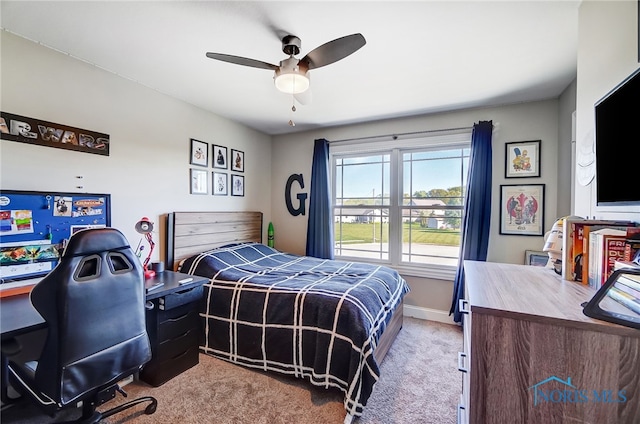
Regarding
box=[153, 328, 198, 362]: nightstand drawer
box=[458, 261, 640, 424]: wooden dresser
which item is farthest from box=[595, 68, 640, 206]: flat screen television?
box=[153, 328, 198, 362]: nightstand drawer

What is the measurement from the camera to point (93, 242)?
4.19ft

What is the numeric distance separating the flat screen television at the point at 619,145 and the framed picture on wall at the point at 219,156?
126 inches

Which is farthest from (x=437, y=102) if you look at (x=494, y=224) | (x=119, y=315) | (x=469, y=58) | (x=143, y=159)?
(x=119, y=315)

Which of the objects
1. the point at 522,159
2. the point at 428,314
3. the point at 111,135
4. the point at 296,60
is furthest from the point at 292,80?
the point at 428,314

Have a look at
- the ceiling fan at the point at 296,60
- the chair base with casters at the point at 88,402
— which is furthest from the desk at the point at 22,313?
the ceiling fan at the point at 296,60

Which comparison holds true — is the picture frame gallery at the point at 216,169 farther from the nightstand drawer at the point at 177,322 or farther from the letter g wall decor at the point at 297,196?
the nightstand drawer at the point at 177,322

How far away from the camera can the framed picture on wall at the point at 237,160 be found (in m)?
3.42

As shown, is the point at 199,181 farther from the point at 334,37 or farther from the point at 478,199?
the point at 478,199

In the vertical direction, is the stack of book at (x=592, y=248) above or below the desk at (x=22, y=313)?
above

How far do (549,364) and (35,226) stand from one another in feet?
9.18

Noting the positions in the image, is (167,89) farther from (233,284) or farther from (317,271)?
(317,271)

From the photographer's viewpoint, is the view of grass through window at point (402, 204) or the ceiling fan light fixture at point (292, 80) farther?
the view of grass through window at point (402, 204)

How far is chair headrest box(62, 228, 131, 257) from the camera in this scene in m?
1.22

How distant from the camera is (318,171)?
12.0 ft
